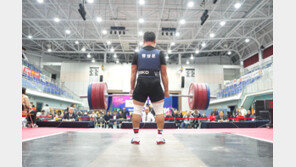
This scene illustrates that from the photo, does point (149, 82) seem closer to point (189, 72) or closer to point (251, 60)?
point (189, 72)

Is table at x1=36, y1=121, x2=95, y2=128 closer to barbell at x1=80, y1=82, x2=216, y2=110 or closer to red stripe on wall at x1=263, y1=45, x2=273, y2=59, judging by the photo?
barbell at x1=80, y1=82, x2=216, y2=110

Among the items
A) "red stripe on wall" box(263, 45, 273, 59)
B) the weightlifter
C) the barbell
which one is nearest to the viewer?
the weightlifter

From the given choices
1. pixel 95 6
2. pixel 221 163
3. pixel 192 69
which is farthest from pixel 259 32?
pixel 221 163

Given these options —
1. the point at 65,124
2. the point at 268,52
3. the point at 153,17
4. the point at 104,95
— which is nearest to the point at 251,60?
the point at 268,52

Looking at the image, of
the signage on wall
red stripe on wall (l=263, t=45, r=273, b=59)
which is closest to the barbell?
red stripe on wall (l=263, t=45, r=273, b=59)

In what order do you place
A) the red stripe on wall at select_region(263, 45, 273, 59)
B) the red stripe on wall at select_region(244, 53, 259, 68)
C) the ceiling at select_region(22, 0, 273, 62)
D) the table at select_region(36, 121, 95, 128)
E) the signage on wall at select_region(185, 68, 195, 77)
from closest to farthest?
1. the table at select_region(36, 121, 95, 128)
2. the ceiling at select_region(22, 0, 273, 62)
3. the red stripe on wall at select_region(263, 45, 273, 59)
4. the red stripe on wall at select_region(244, 53, 259, 68)
5. the signage on wall at select_region(185, 68, 195, 77)

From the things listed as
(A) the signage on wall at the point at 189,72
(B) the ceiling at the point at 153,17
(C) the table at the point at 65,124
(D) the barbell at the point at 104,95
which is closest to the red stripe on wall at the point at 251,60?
(B) the ceiling at the point at 153,17

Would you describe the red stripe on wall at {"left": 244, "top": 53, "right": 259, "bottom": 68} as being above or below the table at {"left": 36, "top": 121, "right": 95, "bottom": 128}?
above

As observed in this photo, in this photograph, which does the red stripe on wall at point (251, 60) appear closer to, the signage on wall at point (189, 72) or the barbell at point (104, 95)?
the signage on wall at point (189, 72)

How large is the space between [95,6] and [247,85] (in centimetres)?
1203

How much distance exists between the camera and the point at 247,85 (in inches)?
526

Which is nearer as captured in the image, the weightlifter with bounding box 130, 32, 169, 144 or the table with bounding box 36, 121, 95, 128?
the weightlifter with bounding box 130, 32, 169, 144

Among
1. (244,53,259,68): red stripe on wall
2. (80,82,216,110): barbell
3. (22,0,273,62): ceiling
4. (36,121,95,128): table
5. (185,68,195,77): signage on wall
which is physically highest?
(22,0,273,62): ceiling

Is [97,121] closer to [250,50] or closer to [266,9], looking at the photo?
[266,9]
